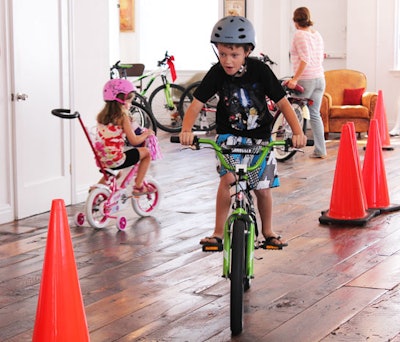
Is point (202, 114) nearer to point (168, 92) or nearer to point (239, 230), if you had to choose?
point (168, 92)

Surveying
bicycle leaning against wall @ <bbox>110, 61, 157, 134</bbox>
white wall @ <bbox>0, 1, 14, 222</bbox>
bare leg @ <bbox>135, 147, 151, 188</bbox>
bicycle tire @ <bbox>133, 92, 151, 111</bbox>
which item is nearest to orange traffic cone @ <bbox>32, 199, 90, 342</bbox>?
bare leg @ <bbox>135, 147, 151, 188</bbox>

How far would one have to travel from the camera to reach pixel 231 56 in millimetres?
4176

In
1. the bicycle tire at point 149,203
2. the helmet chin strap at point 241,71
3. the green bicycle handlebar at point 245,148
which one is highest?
the helmet chin strap at point 241,71

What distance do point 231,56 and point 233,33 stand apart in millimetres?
114

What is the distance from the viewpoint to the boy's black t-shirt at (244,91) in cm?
433

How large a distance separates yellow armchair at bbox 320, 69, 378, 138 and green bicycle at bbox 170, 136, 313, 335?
318 inches

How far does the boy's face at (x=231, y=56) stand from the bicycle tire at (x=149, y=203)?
261cm

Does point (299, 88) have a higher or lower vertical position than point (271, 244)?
higher

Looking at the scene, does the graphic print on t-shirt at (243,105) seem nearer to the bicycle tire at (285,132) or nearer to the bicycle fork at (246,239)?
the bicycle fork at (246,239)

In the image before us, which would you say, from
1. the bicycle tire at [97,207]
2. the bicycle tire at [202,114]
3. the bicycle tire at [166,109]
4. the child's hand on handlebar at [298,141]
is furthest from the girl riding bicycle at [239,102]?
the bicycle tire at [166,109]

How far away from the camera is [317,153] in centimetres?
1031

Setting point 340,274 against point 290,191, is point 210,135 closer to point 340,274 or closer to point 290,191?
point 290,191

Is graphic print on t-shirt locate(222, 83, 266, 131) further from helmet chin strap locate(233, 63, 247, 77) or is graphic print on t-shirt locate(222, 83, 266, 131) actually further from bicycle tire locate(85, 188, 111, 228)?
bicycle tire locate(85, 188, 111, 228)

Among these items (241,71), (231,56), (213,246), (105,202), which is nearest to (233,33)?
(231,56)
